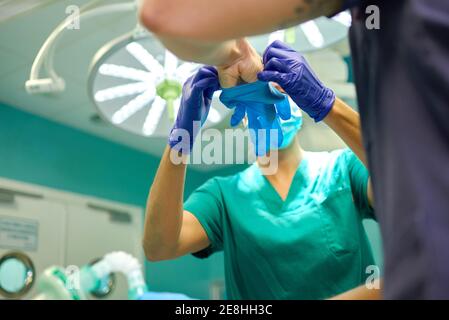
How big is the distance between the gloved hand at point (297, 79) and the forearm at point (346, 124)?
17 mm

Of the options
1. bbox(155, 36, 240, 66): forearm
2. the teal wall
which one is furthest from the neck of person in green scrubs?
the teal wall

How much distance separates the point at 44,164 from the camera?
3.26m

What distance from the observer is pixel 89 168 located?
139 inches

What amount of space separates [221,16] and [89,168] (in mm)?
3212

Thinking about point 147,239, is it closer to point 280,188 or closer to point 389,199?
point 280,188

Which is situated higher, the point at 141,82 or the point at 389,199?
the point at 141,82

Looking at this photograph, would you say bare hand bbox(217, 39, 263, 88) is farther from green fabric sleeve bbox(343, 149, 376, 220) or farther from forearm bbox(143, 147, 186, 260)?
green fabric sleeve bbox(343, 149, 376, 220)

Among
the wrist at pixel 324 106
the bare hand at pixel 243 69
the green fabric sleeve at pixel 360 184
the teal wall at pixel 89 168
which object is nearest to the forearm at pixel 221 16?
the bare hand at pixel 243 69

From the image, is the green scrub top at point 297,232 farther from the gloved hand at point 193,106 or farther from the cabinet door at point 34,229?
the cabinet door at point 34,229

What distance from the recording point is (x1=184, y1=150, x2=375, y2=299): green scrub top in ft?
4.10

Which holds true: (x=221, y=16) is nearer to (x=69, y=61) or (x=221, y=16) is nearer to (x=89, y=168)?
(x=69, y=61)

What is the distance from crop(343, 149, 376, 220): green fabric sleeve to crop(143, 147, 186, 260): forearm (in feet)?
1.44
